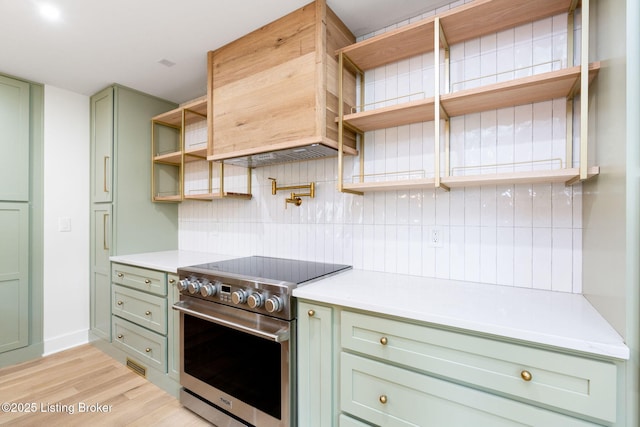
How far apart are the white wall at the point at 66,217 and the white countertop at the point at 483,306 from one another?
2.61m

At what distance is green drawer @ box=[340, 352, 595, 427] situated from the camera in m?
0.97

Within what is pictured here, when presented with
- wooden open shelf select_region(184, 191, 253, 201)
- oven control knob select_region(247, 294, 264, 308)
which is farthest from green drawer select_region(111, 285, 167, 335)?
oven control knob select_region(247, 294, 264, 308)

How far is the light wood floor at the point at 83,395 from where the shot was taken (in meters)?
1.82

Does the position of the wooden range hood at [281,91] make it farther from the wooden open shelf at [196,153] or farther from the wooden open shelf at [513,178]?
the wooden open shelf at [513,178]

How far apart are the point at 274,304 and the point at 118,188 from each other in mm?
2086

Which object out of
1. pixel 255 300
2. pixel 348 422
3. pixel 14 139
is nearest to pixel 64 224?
pixel 14 139

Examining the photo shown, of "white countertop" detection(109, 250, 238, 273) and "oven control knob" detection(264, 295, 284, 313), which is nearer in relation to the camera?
"oven control knob" detection(264, 295, 284, 313)

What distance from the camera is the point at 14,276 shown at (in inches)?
97.4

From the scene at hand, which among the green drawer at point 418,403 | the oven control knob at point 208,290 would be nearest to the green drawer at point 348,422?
the green drawer at point 418,403

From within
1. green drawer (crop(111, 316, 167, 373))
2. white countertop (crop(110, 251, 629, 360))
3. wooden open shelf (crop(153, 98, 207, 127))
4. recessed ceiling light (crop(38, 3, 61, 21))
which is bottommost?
green drawer (crop(111, 316, 167, 373))

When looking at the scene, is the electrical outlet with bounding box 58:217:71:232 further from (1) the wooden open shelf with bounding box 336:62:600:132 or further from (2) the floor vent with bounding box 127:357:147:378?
(1) the wooden open shelf with bounding box 336:62:600:132

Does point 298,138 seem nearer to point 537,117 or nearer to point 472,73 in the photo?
point 472,73

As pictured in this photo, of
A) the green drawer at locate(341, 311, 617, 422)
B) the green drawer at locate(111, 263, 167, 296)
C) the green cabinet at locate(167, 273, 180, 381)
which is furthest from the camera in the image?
the green drawer at locate(111, 263, 167, 296)

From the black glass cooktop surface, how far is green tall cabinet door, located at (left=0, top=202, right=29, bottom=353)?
5.93 ft
